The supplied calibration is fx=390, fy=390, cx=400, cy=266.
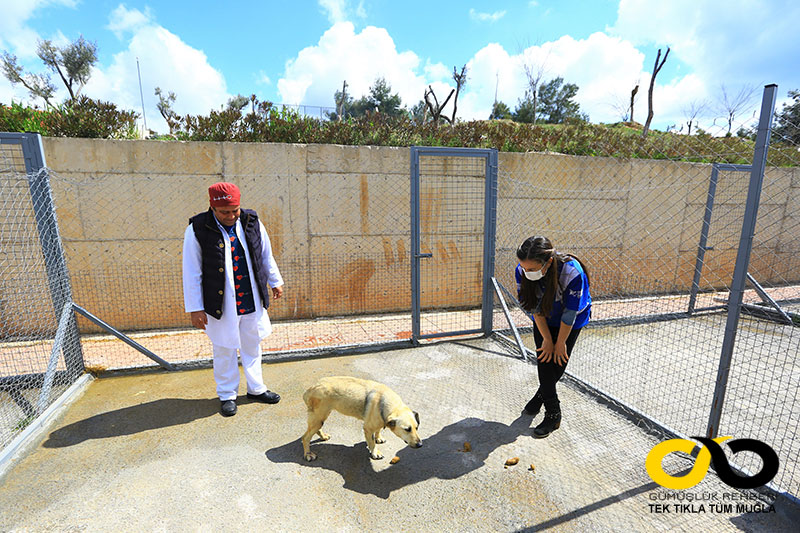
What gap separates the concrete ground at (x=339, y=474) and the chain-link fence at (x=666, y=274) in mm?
937

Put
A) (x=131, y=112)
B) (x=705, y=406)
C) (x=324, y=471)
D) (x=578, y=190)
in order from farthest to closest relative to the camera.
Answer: (x=578, y=190) < (x=131, y=112) < (x=705, y=406) < (x=324, y=471)

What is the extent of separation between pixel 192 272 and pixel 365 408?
68.7 inches

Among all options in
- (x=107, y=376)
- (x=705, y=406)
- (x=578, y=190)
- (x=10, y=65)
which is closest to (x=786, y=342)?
(x=705, y=406)

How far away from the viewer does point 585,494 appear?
236 centimetres

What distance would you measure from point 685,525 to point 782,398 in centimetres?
252

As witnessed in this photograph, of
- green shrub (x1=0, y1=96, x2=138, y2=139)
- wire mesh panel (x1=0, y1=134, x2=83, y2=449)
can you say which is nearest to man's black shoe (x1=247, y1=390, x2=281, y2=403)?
wire mesh panel (x1=0, y1=134, x2=83, y2=449)

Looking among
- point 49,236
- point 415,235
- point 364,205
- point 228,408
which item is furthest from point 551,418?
point 49,236

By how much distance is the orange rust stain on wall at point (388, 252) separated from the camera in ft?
20.0

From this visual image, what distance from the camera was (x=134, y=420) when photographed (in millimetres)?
3182

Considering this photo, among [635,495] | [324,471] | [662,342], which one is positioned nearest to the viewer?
[635,495]

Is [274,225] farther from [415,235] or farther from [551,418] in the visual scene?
[551,418]

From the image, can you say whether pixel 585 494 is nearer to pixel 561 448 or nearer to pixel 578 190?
pixel 561 448

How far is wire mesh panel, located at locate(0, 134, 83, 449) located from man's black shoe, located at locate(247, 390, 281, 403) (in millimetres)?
1598

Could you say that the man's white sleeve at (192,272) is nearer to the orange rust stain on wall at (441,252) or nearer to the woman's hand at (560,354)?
the woman's hand at (560,354)
